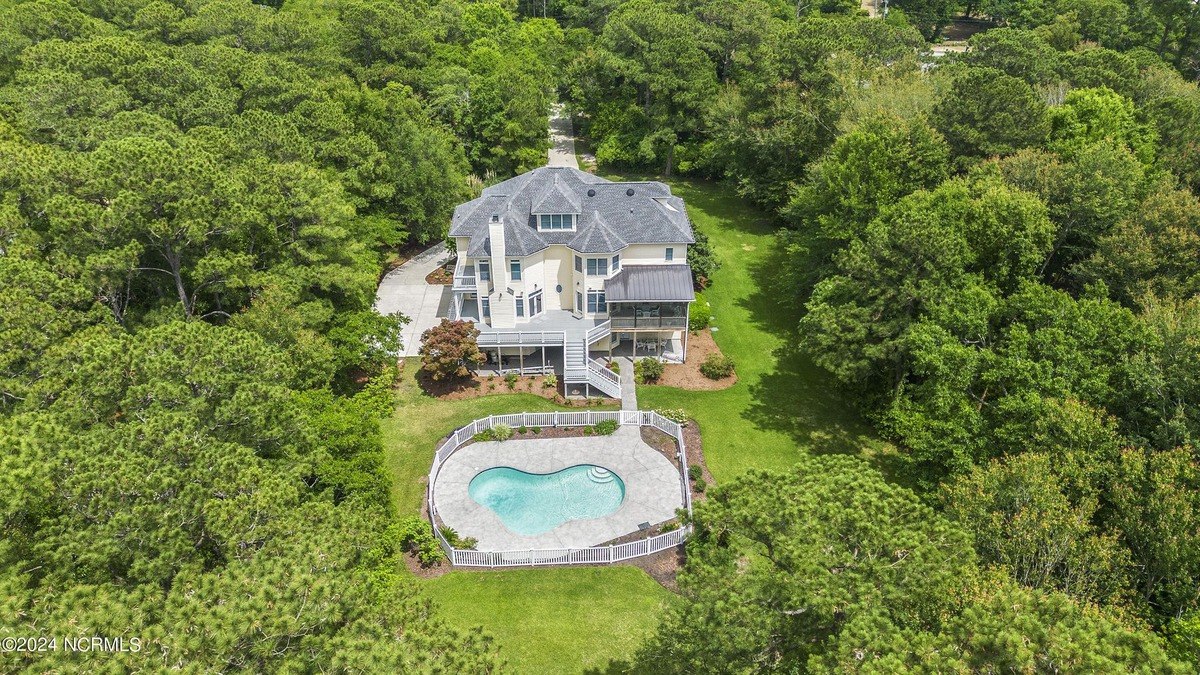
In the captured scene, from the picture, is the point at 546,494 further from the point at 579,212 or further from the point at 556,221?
the point at 579,212

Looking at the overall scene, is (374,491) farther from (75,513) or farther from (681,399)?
(681,399)

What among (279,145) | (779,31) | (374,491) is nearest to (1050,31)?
(779,31)

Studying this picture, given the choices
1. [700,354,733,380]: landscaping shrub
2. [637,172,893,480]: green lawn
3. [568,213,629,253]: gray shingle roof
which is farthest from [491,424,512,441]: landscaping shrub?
[700,354,733,380]: landscaping shrub

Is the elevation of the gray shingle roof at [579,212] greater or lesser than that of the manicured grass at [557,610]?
greater

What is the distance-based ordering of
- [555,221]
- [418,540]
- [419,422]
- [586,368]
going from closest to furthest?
[418,540]
[419,422]
[586,368]
[555,221]

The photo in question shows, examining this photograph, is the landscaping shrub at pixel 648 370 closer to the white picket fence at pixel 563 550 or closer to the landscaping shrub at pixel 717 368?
the landscaping shrub at pixel 717 368

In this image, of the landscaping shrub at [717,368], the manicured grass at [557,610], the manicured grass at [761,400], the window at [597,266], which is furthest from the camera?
the landscaping shrub at [717,368]

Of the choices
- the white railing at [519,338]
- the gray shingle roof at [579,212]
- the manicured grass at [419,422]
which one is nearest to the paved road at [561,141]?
the gray shingle roof at [579,212]

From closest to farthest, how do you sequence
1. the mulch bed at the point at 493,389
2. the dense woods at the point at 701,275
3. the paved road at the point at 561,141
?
the dense woods at the point at 701,275 → the mulch bed at the point at 493,389 → the paved road at the point at 561,141

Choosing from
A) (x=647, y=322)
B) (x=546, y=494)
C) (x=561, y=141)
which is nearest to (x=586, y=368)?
(x=647, y=322)
